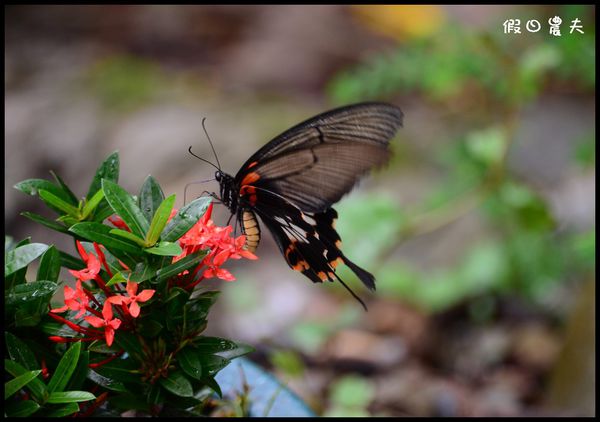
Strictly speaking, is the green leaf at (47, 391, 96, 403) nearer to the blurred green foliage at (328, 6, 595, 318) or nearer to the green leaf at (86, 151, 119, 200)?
the green leaf at (86, 151, 119, 200)

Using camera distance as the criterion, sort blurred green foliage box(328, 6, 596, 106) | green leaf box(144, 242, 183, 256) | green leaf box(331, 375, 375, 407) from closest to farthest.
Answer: green leaf box(144, 242, 183, 256)
green leaf box(331, 375, 375, 407)
blurred green foliage box(328, 6, 596, 106)

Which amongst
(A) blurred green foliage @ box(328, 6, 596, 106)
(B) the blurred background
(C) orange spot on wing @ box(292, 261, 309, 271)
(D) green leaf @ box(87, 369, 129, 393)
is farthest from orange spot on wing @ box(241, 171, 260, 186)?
(A) blurred green foliage @ box(328, 6, 596, 106)

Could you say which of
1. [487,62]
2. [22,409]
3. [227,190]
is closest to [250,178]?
[227,190]

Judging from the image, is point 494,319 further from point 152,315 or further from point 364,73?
point 152,315

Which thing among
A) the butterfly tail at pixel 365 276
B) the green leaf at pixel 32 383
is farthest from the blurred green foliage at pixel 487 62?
the green leaf at pixel 32 383

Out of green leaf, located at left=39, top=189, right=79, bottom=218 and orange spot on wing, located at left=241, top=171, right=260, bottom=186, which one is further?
orange spot on wing, located at left=241, top=171, right=260, bottom=186

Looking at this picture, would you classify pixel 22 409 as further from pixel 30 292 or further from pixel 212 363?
pixel 212 363
